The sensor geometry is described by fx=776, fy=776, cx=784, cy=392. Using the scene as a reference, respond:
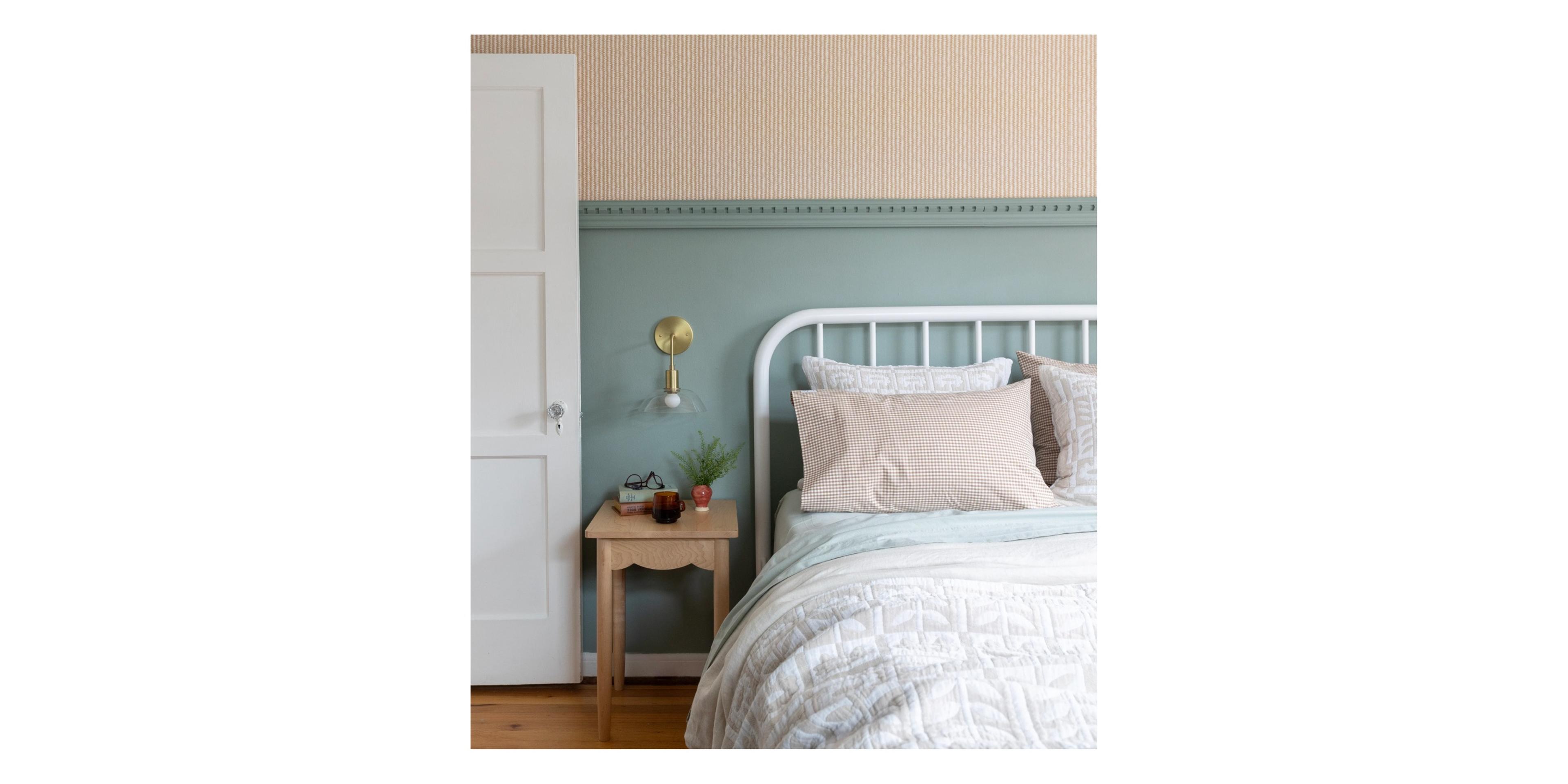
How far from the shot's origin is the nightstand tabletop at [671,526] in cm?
209

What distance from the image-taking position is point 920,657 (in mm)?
1101

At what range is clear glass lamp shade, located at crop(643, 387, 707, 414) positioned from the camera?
2.37m

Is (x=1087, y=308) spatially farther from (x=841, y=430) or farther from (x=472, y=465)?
(x=472, y=465)

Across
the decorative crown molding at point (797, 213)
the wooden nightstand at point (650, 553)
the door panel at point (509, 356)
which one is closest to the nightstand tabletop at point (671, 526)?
the wooden nightstand at point (650, 553)

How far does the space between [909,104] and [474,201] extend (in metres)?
1.39

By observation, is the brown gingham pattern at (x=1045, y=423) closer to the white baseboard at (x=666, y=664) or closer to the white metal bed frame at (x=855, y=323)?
the white metal bed frame at (x=855, y=323)

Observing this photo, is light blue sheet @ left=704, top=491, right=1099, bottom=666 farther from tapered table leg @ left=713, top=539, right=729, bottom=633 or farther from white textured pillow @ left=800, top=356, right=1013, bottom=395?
white textured pillow @ left=800, top=356, right=1013, bottom=395

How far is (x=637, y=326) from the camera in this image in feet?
8.13

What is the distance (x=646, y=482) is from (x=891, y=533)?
0.94 metres

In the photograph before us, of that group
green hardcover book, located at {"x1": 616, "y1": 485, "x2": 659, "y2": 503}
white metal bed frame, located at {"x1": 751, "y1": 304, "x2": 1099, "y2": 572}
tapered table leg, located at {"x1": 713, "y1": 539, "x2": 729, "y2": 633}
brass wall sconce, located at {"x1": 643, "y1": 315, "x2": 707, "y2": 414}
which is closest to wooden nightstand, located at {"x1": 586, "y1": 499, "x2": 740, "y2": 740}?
tapered table leg, located at {"x1": 713, "y1": 539, "x2": 729, "y2": 633}

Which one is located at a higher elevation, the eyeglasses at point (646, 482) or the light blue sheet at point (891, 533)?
the eyeglasses at point (646, 482)

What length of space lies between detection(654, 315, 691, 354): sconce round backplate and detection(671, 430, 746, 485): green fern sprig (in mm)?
279

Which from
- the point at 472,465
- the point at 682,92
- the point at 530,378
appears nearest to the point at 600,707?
the point at 472,465

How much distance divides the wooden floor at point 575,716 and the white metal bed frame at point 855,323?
1.67ft
